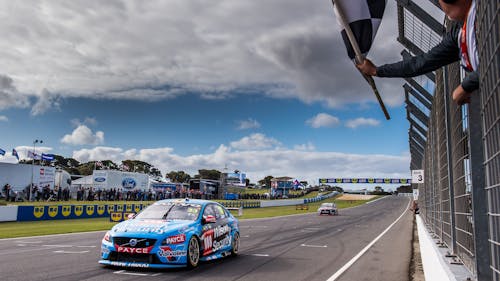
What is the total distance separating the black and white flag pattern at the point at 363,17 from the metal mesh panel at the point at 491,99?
99 centimetres

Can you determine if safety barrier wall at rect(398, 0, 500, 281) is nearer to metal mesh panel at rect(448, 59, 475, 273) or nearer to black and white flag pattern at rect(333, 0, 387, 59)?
metal mesh panel at rect(448, 59, 475, 273)

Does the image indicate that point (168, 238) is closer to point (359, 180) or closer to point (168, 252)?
point (168, 252)

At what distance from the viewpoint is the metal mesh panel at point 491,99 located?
2.06 meters

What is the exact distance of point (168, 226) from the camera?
880cm

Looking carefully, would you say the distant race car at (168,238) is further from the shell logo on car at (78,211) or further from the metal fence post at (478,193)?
the shell logo on car at (78,211)

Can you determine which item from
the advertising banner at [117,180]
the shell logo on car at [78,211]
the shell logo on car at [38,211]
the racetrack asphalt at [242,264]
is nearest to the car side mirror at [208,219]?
the racetrack asphalt at [242,264]

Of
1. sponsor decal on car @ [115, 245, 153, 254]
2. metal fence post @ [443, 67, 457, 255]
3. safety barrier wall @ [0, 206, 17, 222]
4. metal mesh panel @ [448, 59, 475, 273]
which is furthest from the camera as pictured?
safety barrier wall @ [0, 206, 17, 222]

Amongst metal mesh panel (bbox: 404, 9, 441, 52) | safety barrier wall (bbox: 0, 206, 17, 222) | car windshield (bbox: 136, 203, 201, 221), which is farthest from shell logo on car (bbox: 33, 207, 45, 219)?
metal mesh panel (bbox: 404, 9, 441, 52)

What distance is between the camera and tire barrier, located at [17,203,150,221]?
994 inches

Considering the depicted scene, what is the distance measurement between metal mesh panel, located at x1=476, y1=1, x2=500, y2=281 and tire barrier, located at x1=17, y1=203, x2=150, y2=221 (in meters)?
26.7

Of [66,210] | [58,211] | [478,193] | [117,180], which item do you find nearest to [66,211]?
[66,210]

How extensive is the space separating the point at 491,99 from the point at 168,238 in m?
7.05

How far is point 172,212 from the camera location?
9.87 metres

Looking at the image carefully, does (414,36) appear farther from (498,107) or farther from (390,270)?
(498,107)
